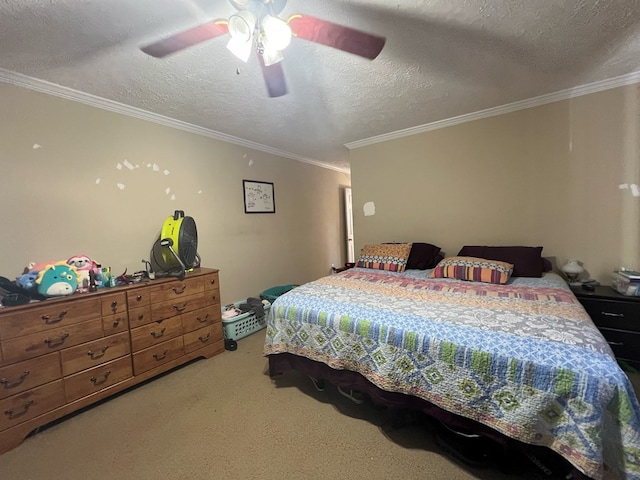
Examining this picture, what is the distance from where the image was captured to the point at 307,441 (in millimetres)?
1538

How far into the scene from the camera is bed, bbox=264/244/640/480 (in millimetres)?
984

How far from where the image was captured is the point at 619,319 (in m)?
2.01

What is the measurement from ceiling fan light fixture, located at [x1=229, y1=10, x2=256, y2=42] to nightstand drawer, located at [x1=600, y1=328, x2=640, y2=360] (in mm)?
3190

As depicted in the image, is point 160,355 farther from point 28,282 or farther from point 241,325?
point 28,282

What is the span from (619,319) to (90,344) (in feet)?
12.9

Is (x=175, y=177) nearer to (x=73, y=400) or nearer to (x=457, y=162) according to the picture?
(x=73, y=400)

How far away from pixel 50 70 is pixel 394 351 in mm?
2915

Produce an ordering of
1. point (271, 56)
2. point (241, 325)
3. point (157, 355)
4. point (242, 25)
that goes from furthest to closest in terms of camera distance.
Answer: point (241, 325) < point (157, 355) < point (271, 56) < point (242, 25)

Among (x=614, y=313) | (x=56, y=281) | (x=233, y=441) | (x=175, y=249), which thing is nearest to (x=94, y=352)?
(x=56, y=281)

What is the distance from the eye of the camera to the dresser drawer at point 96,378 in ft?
5.73

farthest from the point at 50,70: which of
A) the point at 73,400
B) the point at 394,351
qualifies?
the point at 394,351

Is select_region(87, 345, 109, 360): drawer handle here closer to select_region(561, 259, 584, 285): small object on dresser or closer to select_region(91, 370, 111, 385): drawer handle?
select_region(91, 370, 111, 385): drawer handle

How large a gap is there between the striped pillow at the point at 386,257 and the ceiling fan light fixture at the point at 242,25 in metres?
2.33

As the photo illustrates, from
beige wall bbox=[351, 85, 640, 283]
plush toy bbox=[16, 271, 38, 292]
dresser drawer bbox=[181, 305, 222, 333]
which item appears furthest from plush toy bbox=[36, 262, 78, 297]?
beige wall bbox=[351, 85, 640, 283]
